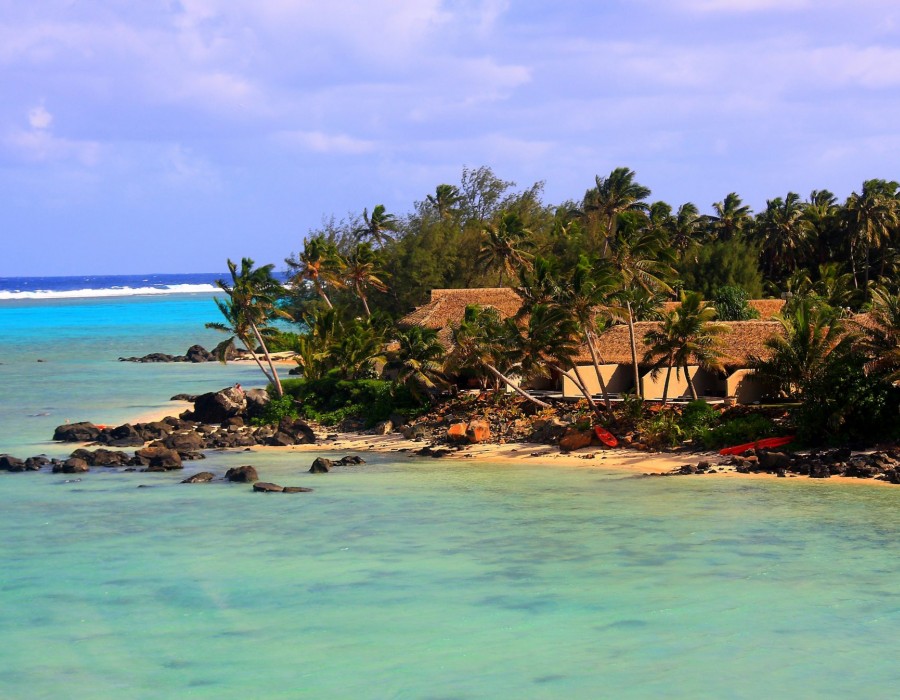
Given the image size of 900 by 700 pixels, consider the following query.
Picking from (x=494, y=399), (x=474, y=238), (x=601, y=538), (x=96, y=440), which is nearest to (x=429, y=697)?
Result: (x=601, y=538)

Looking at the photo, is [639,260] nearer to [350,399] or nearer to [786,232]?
[350,399]

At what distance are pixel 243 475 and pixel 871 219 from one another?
130ft

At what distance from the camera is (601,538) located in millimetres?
26953

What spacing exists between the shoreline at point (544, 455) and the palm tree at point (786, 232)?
31.6 m

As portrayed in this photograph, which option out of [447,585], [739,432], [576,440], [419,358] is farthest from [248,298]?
[447,585]

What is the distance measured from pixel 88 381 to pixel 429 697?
1977 inches

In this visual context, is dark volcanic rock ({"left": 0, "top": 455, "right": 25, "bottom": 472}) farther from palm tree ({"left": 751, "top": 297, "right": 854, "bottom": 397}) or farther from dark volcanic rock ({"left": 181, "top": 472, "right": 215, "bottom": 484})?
palm tree ({"left": 751, "top": 297, "right": 854, "bottom": 397})

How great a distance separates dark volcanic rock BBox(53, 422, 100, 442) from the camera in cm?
4156

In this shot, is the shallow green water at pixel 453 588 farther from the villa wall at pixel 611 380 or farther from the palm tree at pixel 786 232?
the palm tree at pixel 786 232

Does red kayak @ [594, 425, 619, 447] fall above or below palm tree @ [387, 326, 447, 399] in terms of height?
below

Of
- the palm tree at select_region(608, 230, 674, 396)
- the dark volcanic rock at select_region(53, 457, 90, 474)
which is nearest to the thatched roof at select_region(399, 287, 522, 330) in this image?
the palm tree at select_region(608, 230, 674, 396)

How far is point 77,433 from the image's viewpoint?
137ft

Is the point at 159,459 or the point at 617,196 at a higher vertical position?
the point at 617,196

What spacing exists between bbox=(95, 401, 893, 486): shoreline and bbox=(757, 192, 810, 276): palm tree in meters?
31.6
